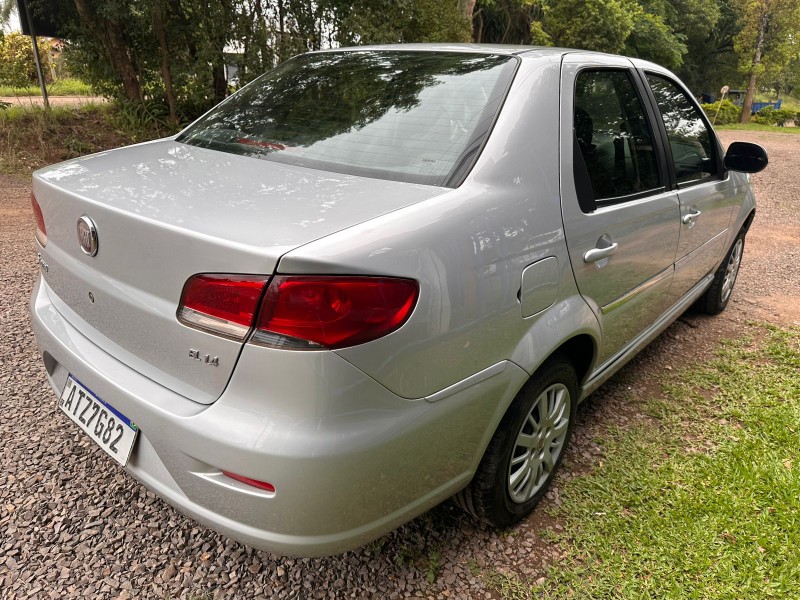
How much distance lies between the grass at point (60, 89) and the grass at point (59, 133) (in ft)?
1.43

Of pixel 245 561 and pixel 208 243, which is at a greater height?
pixel 208 243

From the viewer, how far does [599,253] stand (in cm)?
207

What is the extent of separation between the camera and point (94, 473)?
7.59 ft

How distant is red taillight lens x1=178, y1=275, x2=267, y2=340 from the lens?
4.37ft

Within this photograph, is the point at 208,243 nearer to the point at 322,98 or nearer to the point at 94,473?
the point at 322,98

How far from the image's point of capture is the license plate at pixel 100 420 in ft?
5.42

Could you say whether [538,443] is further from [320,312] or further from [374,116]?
[374,116]

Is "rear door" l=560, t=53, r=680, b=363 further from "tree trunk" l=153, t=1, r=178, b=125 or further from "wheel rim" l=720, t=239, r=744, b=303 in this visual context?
"tree trunk" l=153, t=1, r=178, b=125

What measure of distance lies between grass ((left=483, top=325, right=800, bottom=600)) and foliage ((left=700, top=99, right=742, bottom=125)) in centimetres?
2758

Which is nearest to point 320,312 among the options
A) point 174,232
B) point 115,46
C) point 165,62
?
point 174,232

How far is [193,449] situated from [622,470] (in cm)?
182

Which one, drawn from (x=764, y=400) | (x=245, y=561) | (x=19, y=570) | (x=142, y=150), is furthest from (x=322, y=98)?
(x=764, y=400)

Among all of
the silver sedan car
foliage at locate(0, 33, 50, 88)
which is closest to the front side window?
the silver sedan car

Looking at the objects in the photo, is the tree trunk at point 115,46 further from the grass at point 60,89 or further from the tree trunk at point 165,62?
the grass at point 60,89
